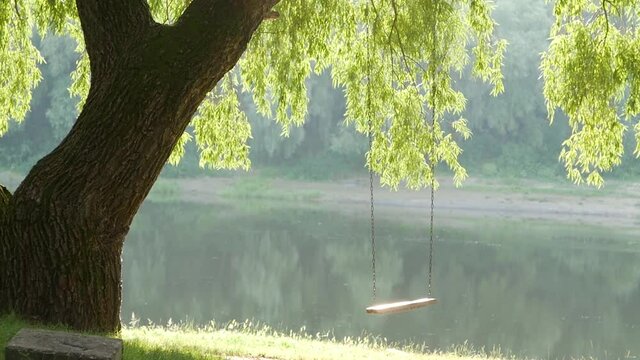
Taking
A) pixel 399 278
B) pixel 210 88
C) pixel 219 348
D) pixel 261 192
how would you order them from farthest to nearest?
pixel 261 192 < pixel 399 278 < pixel 219 348 < pixel 210 88

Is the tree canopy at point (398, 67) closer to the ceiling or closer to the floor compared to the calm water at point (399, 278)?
closer to the ceiling

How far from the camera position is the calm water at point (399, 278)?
14.4 m

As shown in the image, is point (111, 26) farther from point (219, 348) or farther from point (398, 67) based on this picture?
point (398, 67)

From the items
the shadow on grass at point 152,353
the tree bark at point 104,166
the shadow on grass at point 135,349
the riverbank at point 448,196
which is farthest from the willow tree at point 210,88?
the riverbank at point 448,196

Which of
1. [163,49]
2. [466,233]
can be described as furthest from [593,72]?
[466,233]

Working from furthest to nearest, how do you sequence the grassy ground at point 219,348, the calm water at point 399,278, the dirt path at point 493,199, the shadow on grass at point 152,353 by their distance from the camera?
the dirt path at point 493,199, the calm water at point 399,278, the grassy ground at point 219,348, the shadow on grass at point 152,353

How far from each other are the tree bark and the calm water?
835 cm

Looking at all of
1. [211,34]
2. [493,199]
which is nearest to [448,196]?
[493,199]

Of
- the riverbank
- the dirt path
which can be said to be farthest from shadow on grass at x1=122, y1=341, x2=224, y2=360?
the dirt path

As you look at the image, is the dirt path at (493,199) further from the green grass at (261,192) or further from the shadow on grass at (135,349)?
the shadow on grass at (135,349)

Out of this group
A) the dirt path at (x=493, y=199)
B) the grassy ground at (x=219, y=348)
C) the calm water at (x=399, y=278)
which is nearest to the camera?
the grassy ground at (x=219, y=348)

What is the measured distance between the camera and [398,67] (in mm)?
8664

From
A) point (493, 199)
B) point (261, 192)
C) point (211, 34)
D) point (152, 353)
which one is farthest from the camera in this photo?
point (261, 192)

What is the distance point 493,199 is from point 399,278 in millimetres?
13137
